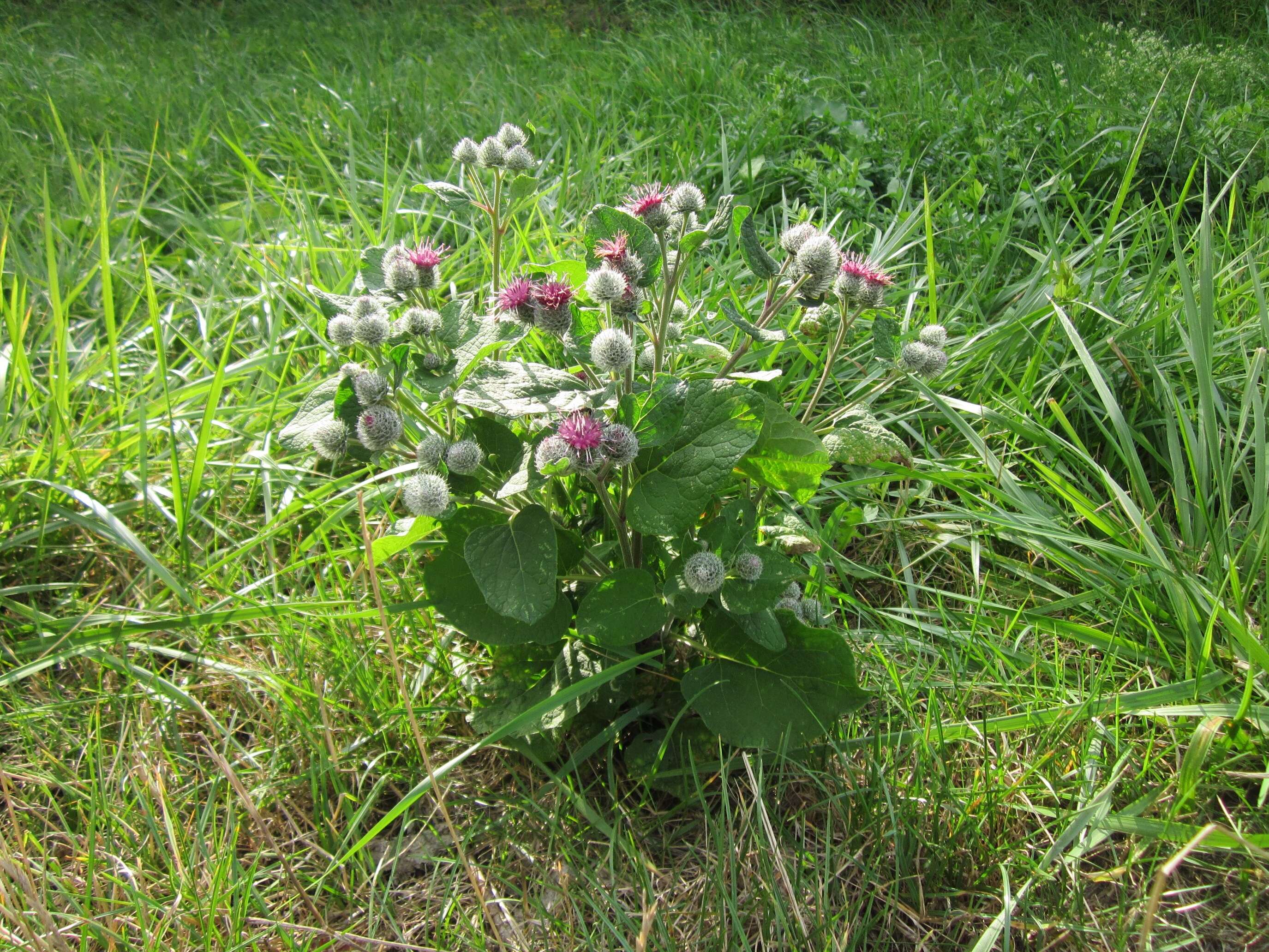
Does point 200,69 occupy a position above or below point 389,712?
below

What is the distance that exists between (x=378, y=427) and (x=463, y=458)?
0.42 ft

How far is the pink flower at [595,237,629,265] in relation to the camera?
1350mm

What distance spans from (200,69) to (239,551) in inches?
171

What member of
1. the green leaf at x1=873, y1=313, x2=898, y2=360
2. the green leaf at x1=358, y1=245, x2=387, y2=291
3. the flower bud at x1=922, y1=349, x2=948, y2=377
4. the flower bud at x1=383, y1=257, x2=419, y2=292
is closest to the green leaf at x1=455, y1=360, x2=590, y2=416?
the flower bud at x1=383, y1=257, x2=419, y2=292

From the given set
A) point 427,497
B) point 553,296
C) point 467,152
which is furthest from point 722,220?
point 427,497

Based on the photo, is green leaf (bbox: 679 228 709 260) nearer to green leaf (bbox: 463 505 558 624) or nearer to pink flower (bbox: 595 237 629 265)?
pink flower (bbox: 595 237 629 265)

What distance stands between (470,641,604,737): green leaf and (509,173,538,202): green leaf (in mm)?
850

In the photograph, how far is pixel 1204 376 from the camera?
1.83 metres

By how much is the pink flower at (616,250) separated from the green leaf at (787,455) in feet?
1.10

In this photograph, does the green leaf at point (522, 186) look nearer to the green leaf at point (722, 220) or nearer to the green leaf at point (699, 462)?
the green leaf at point (722, 220)

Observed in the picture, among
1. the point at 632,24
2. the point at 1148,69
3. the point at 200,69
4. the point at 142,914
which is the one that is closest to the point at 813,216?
the point at 1148,69

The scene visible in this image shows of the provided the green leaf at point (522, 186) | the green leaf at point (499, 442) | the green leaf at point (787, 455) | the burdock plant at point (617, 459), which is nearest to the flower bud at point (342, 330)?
the burdock plant at point (617, 459)

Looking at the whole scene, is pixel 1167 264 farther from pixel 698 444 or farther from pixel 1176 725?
pixel 698 444

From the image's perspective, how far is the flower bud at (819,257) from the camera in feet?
4.58
